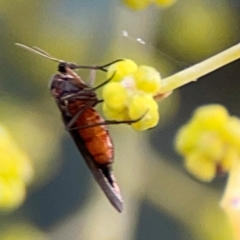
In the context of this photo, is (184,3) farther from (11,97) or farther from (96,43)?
(11,97)

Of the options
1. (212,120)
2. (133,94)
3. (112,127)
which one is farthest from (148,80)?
(112,127)

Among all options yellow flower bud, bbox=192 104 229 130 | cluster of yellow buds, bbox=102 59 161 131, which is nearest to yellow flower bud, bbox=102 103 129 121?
cluster of yellow buds, bbox=102 59 161 131

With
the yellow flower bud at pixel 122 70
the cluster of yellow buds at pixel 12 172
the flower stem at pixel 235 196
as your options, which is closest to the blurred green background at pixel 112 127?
the cluster of yellow buds at pixel 12 172

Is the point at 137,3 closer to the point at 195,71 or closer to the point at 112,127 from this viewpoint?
the point at 195,71

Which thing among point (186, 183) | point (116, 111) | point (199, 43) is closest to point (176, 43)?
point (199, 43)

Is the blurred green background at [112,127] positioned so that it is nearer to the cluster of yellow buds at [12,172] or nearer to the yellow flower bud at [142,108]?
the cluster of yellow buds at [12,172]

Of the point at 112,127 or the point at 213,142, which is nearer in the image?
the point at 213,142
